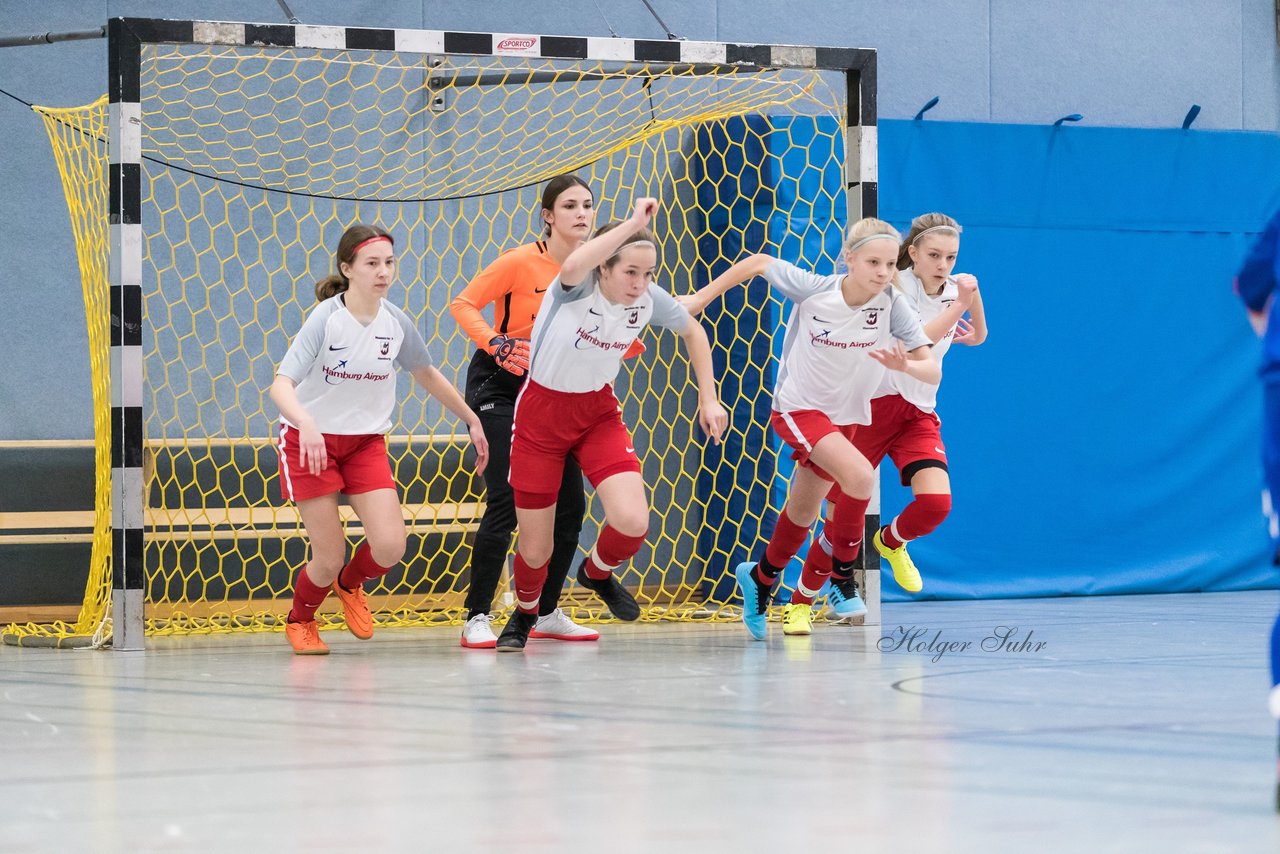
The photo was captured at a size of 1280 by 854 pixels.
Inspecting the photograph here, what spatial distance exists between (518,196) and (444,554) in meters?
1.69

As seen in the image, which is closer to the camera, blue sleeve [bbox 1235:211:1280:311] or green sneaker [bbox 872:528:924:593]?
blue sleeve [bbox 1235:211:1280:311]

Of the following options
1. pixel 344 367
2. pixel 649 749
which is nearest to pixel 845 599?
pixel 344 367

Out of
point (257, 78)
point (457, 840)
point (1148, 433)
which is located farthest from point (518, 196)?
point (457, 840)

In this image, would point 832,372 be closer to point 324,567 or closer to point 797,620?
point 797,620

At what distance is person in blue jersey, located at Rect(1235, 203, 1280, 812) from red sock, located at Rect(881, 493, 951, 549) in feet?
9.45

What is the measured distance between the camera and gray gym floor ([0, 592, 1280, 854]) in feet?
7.80

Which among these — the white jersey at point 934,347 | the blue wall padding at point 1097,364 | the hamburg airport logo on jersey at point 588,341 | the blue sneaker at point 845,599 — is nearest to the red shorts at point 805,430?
the white jersey at point 934,347

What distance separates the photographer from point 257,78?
7.42 metres

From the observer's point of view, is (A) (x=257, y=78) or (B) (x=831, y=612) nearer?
(B) (x=831, y=612)

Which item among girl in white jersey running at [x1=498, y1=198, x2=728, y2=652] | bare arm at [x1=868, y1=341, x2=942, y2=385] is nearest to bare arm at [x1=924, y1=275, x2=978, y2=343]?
bare arm at [x1=868, y1=341, x2=942, y2=385]

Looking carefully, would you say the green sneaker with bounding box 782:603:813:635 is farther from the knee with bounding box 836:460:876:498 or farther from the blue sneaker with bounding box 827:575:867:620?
the knee with bounding box 836:460:876:498

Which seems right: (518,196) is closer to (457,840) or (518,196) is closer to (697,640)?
(697,640)

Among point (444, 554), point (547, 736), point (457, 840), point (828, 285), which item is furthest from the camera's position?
point (444, 554)

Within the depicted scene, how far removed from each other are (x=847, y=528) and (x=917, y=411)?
0.54 metres
